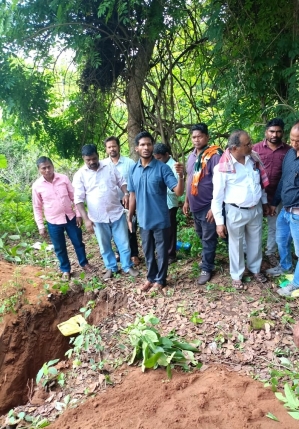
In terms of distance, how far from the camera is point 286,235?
373 cm

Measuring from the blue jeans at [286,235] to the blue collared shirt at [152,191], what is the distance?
52.4 inches

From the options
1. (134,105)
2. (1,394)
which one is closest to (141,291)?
(1,394)

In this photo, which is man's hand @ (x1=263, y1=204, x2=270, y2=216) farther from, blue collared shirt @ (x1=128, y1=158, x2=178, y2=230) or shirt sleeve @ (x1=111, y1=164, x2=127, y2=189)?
shirt sleeve @ (x1=111, y1=164, x2=127, y2=189)

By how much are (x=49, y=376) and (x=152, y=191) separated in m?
2.17

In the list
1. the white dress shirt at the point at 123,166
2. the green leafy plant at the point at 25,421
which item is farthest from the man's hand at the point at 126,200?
the green leafy plant at the point at 25,421

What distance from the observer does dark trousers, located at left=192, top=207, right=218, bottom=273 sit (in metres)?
3.83

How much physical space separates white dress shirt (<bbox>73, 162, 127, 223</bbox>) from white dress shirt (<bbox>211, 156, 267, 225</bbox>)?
4.62ft

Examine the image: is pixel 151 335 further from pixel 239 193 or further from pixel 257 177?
pixel 257 177

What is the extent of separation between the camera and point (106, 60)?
5590 millimetres

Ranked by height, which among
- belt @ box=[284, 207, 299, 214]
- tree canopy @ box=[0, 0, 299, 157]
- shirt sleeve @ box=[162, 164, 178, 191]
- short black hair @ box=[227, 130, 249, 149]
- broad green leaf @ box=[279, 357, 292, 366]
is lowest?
broad green leaf @ box=[279, 357, 292, 366]

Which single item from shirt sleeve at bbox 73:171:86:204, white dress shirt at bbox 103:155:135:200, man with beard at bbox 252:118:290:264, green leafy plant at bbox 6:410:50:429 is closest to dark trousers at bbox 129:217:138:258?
white dress shirt at bbox 103:155:135:200

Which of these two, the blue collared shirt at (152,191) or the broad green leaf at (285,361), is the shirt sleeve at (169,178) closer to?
the blue collared shirt at (152,191)

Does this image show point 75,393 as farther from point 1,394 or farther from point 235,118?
point 235,118

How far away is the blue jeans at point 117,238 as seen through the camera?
170 inches
